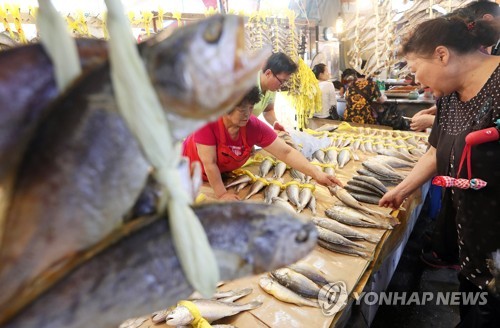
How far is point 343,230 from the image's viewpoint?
263 centimetres

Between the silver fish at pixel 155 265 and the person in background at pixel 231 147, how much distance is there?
2.36 meters

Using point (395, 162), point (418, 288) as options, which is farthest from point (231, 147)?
point (418, 288)

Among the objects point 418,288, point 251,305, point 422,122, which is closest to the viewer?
point 251,305

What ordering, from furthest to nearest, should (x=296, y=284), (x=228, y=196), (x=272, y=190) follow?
1. (x=272, y=190)
2. (x=228, y=196)
3. (x=296, y=284)

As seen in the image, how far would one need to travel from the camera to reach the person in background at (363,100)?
279 inches

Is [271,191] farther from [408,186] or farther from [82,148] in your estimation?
[82,148]

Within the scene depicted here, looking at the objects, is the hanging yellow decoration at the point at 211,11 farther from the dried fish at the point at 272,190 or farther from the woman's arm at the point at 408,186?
the woman's arm at the point at 408,186

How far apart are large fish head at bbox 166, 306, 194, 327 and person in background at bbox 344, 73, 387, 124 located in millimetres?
6416

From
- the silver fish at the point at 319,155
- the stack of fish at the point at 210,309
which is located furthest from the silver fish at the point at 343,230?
the silver fish at the point at 319,155

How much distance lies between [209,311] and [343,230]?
4.30 ft

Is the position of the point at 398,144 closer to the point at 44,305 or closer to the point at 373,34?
the point at 373,34

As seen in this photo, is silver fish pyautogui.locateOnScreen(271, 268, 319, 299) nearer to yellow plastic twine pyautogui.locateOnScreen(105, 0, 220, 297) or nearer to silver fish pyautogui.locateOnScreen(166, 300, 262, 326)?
silver fish pyautogui.locateOnScreen(166, 300, 262, 326)

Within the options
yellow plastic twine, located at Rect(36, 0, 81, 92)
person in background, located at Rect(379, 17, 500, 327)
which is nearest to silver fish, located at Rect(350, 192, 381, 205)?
person in background, located at Rect(379, 17, 500, 327)

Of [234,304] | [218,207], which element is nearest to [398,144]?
[234,304]
